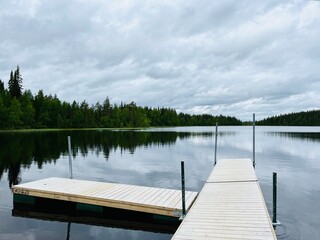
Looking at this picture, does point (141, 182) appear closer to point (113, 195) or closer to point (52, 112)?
point (113, 195)

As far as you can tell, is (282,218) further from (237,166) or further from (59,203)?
(59,203)

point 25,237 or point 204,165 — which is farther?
point 204,165

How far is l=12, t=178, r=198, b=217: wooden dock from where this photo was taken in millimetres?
10328

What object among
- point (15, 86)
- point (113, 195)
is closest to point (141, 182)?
point (113, 195)

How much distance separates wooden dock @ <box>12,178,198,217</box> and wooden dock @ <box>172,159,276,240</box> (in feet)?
3.34

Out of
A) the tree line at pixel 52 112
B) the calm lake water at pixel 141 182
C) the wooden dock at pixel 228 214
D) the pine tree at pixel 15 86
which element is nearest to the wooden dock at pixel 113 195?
the calm lake water at pixel 141 182

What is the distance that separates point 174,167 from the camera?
2367cm

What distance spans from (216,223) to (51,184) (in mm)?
8744

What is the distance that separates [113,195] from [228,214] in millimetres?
4943

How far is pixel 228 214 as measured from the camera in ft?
27.5

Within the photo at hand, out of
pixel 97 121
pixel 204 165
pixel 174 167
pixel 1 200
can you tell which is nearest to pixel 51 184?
pixel 1 200

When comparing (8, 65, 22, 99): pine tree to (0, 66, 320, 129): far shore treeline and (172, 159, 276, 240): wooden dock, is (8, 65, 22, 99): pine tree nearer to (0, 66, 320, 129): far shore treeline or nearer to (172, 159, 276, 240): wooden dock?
(0, 66, 320, 129): far shore treeline

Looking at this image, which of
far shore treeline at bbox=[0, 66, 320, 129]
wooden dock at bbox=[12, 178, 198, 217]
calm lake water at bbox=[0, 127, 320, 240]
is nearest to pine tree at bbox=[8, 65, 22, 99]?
far shore treeline at bbox=[0, 66, 320, 129]

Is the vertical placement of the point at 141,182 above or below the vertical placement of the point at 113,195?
below
